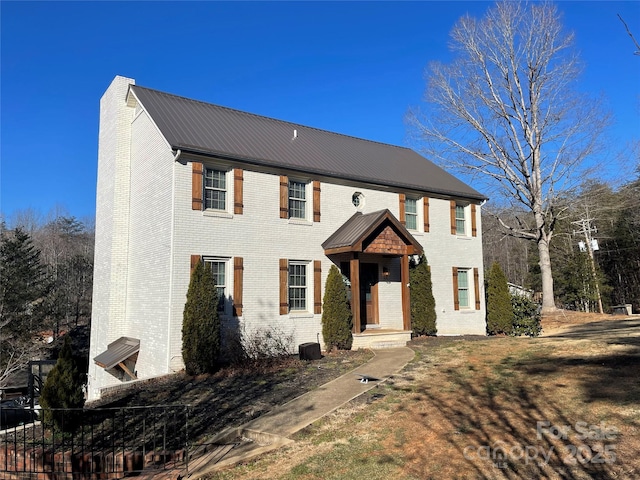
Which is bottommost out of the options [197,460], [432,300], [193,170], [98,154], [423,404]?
[197,460]

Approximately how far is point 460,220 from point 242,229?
10286 mm

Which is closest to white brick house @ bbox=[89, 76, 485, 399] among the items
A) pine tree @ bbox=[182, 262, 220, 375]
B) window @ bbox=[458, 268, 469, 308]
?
window @ bbox=[458, 268, 469, 308]

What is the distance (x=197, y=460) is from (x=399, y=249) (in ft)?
33.5

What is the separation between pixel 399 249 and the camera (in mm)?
15594

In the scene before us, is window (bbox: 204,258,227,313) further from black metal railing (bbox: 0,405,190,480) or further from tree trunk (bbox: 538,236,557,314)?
tree trunk (bbox: 538,236,557,314)

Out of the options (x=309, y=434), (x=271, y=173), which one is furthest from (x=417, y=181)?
Result: (x=309, y=434)

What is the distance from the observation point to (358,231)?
14.9 metres

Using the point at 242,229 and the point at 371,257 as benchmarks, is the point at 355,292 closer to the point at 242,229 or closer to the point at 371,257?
the point at 371,257

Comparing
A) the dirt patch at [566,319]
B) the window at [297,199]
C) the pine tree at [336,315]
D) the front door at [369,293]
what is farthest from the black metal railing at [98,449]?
the dirt patch at [566,319]

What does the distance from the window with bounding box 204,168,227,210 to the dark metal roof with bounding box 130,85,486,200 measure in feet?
2.30

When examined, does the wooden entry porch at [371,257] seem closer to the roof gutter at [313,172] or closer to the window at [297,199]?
the window at [297,199]

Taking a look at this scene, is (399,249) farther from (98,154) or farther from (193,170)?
(98,154)

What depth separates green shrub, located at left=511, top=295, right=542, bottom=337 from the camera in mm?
19391

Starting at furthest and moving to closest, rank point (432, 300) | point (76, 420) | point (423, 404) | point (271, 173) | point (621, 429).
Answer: point (432, 300) → point (271, 173) → point (76, 420) → point (423, 404) → point (621, 429)
